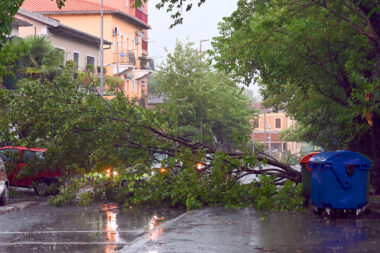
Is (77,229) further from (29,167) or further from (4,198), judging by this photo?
(29,167)

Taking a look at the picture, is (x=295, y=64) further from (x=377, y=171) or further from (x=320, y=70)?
(x=377, y=171)

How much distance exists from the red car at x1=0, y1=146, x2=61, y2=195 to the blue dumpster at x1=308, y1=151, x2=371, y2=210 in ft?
28.0

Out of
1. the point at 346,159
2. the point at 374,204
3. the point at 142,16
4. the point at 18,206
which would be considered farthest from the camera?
the point at 142,16

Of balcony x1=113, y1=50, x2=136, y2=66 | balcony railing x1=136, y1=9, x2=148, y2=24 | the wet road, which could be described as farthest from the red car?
balcony railing x1=136, y1=9, x2=148, y2=24

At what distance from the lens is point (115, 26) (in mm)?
58656

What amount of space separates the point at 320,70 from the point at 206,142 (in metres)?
4.91

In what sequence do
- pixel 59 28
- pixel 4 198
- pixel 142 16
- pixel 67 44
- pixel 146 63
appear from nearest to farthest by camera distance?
1. pixel 4 198
2. pixel 59 28
3. pixel 67 44
4. pixel 142 16
5. pixel 146 63

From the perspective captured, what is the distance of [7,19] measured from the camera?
12789 mm

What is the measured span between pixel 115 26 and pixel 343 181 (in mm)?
47070

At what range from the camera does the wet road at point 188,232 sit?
997 cm

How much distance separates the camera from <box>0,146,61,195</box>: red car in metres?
19.2

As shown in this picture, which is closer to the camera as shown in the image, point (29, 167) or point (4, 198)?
point (4, 198)

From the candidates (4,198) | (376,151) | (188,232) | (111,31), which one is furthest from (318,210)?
(111,31)

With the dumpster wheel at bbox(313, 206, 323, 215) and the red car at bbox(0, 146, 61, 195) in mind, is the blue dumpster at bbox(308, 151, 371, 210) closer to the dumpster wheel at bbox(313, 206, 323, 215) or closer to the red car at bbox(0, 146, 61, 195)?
the dumpster wheel at bbox(313, 206, 323, 215)
